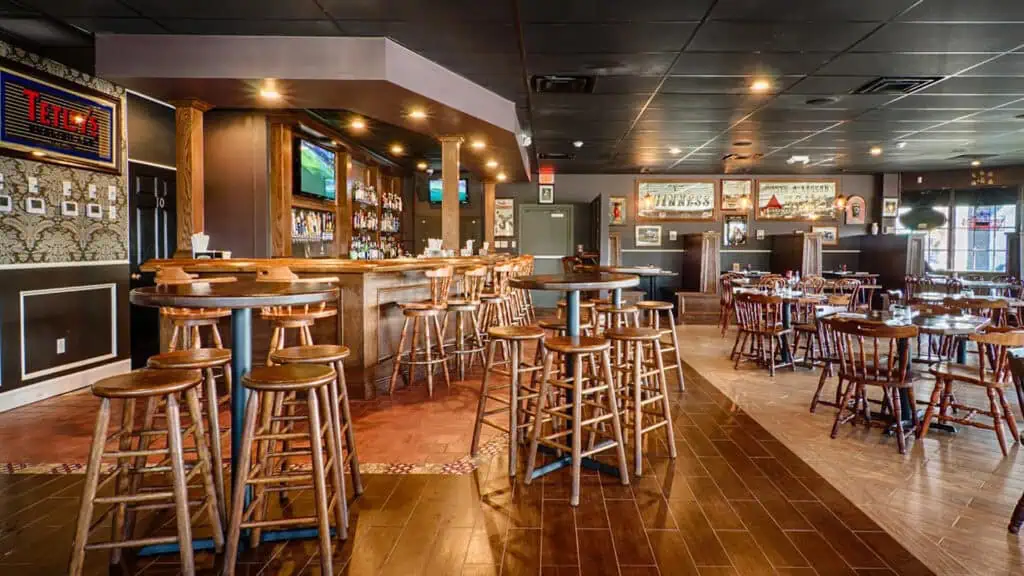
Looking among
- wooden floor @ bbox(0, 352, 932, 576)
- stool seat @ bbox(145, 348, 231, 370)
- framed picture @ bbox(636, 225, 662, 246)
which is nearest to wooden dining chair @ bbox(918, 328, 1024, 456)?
wooden floor @ bbox(0, 352, 932, 576)

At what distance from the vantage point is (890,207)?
453 inches

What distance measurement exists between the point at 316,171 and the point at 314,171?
8 centimetres

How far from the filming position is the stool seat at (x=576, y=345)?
111 inches

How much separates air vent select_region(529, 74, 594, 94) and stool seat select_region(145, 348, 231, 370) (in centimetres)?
405

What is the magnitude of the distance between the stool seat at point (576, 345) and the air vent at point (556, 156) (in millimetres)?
6954

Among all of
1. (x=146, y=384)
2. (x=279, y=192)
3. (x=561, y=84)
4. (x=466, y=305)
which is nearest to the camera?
(x=146, y=384)

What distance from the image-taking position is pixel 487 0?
3832 millimetres

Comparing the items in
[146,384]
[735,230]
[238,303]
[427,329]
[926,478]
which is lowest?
[926,478]

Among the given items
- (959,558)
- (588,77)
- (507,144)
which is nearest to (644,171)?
(507,144)

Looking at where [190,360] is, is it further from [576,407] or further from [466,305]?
[466,305]

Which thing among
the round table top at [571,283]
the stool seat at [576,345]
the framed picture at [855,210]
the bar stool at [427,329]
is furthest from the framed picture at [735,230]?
the stool seat at [576,345]

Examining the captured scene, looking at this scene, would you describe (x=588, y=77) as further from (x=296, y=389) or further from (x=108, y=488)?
(x=108, y=488)

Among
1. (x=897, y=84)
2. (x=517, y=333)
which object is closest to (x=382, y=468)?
(x=517, y=333)

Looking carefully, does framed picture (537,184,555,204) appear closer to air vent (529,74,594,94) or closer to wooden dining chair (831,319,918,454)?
air vent (529,74,594,94)
